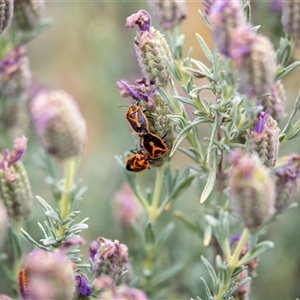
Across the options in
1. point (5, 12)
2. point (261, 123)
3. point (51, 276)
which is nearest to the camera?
point (51, 276)

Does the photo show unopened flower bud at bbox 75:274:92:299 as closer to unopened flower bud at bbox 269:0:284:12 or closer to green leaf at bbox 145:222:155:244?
green leaf at bbox 145:222:155:244

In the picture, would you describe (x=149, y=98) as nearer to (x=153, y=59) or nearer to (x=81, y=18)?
(x=153, y=59)

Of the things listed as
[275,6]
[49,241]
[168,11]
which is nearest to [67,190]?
[49,241]

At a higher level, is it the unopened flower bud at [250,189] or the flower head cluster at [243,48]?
the flower head cluster at [243,48]

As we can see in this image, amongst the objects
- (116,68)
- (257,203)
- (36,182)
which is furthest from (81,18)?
(257,203)

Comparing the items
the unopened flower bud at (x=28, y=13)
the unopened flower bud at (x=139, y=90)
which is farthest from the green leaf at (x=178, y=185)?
the unopened flower bud at (x=28, y=13)

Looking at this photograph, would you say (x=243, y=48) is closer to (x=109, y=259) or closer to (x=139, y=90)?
(x=139, y=90)

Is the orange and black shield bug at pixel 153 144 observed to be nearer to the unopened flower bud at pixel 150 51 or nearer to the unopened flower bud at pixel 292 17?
the unopened flower bud at pixel 150 51
